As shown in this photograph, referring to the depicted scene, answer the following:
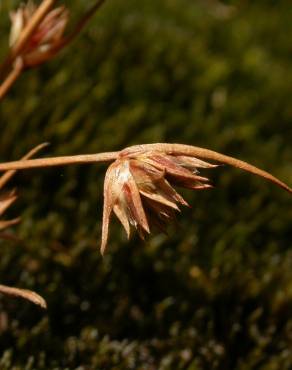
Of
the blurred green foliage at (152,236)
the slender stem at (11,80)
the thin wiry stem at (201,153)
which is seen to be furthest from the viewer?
the blurred green foliage at (152,236)

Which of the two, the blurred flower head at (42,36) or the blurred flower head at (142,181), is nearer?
the blurred flower head at (142,181)

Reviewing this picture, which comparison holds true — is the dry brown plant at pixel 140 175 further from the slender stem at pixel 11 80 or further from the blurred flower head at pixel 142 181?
the slender stem at pixel 11 80

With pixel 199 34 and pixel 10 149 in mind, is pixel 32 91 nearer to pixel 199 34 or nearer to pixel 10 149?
pixel 10 149

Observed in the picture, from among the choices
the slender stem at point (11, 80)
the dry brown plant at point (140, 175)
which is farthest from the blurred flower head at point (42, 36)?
the dry brown plant at point (140, 175)

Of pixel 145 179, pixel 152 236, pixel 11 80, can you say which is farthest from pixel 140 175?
pixel 152 236

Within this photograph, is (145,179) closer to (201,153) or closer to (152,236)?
(201,153)

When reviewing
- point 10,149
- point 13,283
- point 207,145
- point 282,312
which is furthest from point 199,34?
point 13,283
